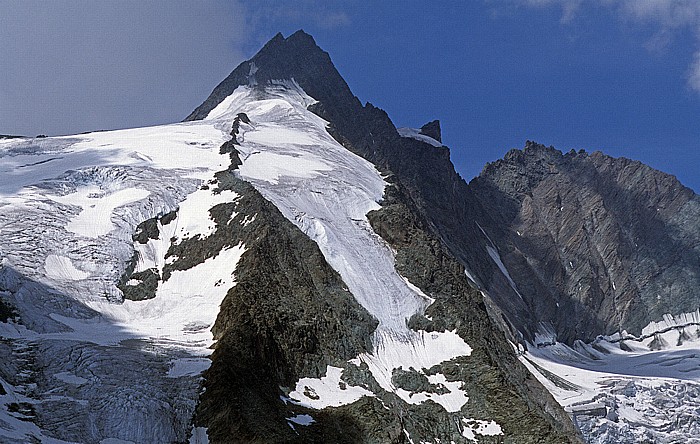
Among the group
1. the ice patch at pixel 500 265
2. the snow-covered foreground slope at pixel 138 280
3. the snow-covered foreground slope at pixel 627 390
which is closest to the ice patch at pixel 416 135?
the ice patch at pixel 500 265

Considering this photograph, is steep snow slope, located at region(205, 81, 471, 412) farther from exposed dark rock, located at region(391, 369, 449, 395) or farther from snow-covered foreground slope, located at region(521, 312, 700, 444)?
snow-covered foreground slope, located at region(521, 312, 700, 444)

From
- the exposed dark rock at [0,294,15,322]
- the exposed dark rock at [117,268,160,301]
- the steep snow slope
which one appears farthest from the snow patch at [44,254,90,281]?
the steep snow slope

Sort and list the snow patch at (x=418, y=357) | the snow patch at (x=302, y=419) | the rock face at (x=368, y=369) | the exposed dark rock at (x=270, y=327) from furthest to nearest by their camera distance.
→ the snow patch at (x=418, y=357) < the snow patch at (x=302, y=419) < the rock face at (x=368, y=369) < the exposed dark rock at (x=270, y=327)

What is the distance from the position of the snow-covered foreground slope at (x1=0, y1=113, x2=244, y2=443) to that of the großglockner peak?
0.14m

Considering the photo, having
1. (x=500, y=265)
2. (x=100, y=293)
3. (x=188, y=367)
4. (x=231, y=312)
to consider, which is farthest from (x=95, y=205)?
(x=500, y=265)

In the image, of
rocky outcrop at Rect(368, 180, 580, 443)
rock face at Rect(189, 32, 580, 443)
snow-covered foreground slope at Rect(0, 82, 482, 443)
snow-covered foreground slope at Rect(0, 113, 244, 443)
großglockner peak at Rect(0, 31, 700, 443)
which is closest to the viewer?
snow-covered foreground slope at Rect(0, 113, 244, 443)

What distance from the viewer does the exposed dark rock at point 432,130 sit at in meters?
161

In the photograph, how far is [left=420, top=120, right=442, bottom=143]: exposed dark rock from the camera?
161m

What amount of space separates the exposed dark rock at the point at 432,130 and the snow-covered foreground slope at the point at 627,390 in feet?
182

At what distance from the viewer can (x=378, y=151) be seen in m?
133

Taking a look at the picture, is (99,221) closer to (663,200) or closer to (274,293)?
(274,293)

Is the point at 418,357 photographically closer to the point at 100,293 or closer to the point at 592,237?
the point at 100,293

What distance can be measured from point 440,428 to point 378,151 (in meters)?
95.1

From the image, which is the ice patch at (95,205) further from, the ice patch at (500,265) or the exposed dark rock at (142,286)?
the ice patch at (500,265)
